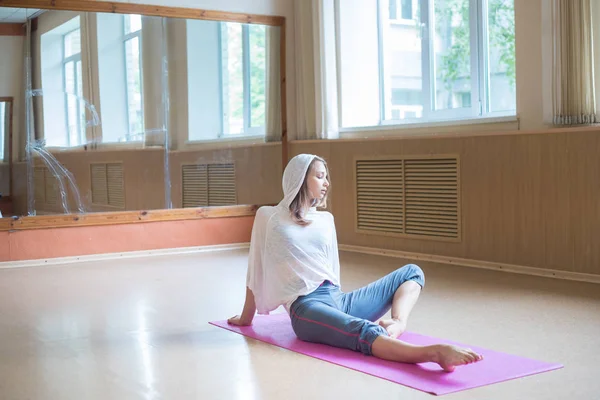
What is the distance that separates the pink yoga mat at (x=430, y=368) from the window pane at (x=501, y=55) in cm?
286

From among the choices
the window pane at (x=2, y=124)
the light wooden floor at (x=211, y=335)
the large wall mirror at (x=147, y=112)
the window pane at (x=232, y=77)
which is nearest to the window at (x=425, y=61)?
the large wall mirror at (x=147, y=112)

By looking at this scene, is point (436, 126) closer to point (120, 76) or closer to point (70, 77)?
point (120, 76)

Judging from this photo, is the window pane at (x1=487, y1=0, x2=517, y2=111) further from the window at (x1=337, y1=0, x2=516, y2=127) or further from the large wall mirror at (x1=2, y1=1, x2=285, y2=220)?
the large wall mirror at (x1=2, y1=1, x2=285, y2=220)

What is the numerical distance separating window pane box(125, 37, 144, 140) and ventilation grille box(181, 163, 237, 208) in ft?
1.76

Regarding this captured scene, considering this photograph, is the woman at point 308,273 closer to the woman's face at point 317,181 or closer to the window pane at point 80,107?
the woman's face at point 317,181

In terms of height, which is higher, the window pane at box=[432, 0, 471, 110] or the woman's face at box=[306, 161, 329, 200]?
the window pane at box=[432, 0, 471, 110]

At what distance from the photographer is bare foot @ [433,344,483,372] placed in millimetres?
2598

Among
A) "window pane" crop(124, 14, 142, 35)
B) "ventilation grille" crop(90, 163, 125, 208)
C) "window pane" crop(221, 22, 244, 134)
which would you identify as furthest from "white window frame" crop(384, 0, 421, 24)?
"ventilation grille" crop(90, 163, 125, 208)

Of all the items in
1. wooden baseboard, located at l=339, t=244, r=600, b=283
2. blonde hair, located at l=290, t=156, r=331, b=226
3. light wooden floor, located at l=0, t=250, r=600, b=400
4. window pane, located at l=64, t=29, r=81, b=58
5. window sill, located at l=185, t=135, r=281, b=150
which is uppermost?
window pane, located at l=64, t=29, r=81, b=58

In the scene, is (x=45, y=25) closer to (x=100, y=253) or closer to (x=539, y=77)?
(x=100, y=253)

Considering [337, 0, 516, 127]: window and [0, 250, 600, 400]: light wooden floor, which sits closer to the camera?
[0, 250, 600, 400]: light wooden floor

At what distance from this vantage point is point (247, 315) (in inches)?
142

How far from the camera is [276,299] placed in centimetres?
329

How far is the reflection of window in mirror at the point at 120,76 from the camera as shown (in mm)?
6348
